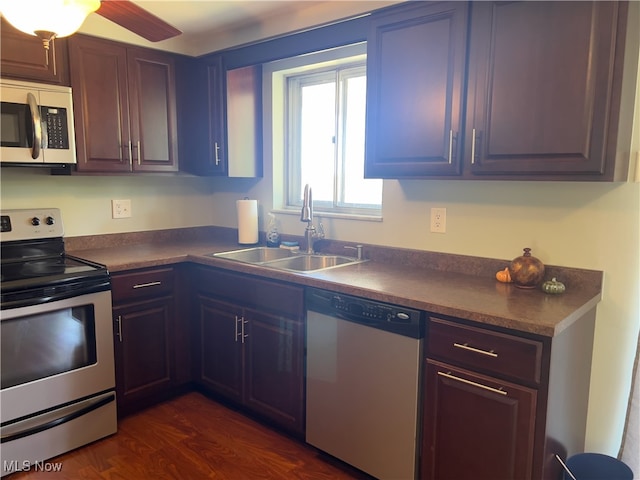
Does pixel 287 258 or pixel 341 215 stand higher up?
pixel 341 215

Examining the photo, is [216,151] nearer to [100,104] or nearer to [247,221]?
[247,221]

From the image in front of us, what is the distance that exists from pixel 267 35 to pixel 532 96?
1610 millimetres

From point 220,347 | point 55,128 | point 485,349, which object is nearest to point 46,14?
Answer: point 55,128

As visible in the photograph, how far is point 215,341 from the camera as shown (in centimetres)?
272

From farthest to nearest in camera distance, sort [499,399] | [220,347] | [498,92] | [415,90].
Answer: [220,347] < [415,90] < [498,92] < [499,399]

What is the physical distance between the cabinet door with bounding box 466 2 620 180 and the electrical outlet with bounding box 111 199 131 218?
7.20ft

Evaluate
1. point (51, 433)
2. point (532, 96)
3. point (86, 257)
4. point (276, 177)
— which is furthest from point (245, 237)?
point (532, 96)

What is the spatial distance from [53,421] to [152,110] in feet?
5.89

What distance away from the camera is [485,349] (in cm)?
163

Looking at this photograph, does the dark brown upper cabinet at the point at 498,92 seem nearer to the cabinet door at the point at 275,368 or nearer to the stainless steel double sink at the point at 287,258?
the stainless steel double sink at the point at 287,258

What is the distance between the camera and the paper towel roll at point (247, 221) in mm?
3092

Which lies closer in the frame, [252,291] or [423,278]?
[423,278]

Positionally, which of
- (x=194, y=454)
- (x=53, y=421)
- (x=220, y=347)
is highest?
(x=220, y=347)

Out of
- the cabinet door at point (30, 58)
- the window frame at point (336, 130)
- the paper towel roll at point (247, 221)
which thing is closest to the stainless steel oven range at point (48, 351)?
the cabinet door at point (30, 58)
